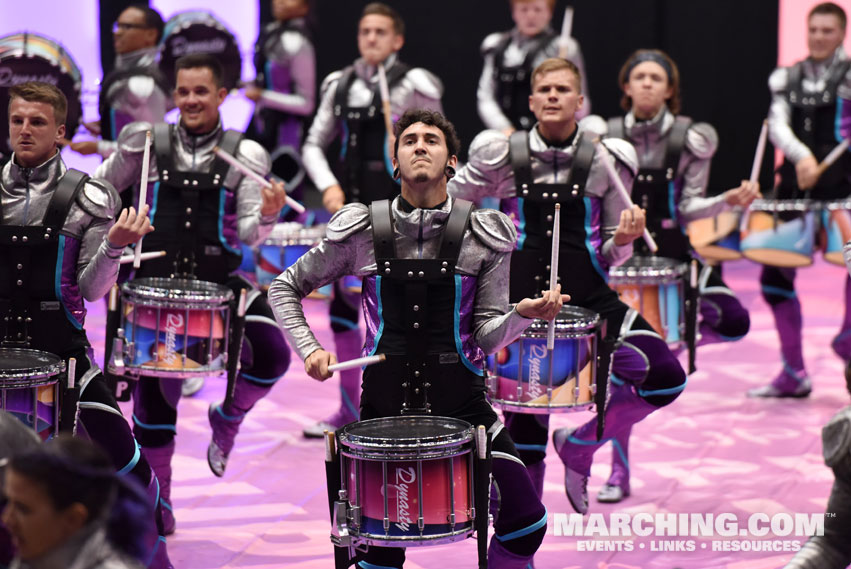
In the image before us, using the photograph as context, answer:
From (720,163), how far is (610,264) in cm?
687

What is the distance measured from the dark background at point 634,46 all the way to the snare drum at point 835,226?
4782 millimetres

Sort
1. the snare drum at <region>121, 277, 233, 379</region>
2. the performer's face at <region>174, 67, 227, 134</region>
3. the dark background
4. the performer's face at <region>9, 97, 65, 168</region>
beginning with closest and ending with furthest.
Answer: the performer's face at <region>9, 97, 65, 168</region> → the snare drum at <region>121, 277, 233, 379</region> → the performer's face at <region>174, 67, 227, 134</region> → the dark background

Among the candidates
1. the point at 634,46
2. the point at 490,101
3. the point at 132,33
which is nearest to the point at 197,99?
the point at 132,33

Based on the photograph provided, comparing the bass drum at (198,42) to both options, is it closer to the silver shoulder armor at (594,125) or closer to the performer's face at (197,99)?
the performer's face at (197,99)

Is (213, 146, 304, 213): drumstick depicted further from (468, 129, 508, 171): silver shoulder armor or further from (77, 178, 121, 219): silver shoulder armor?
(77, 178, 121, 219): silver shoulder armor

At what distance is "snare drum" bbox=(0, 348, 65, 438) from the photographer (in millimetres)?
3749

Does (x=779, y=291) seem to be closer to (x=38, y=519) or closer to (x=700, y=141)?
(x=700, y=141)

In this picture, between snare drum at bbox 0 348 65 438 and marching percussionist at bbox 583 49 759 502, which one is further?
marching percussionist at bbox 583 49 759 502

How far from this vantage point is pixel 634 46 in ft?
37.0

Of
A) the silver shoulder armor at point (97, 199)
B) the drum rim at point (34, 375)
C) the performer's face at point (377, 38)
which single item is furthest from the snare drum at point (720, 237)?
the drum rim at point (34, 375)

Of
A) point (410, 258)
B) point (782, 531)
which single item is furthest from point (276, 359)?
point (782, 531)

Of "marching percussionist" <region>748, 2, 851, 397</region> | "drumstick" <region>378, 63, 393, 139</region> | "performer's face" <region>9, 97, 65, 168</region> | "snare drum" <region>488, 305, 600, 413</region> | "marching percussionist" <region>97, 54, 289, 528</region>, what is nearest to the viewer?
"performer's face" <region>9, 97, 65, 168</region>

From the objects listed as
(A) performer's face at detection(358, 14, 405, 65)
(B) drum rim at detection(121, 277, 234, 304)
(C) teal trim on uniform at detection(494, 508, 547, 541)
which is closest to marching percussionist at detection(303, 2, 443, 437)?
(A) performer's face at detection(358, 14, 405, 65)

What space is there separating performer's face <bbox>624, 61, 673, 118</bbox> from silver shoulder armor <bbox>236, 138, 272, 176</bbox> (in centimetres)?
162
